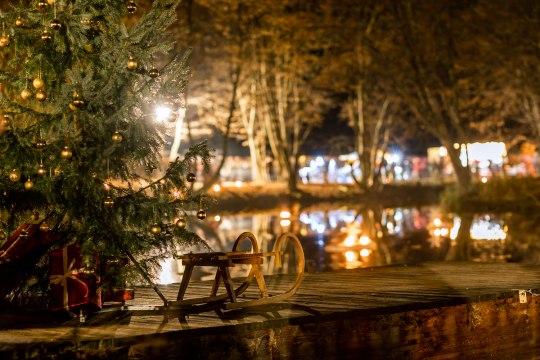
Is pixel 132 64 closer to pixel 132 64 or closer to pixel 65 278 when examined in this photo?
pixel 132 64

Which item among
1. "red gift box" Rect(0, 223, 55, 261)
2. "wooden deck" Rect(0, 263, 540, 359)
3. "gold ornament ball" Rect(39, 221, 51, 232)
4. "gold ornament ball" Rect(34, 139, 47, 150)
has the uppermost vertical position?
"gold ornament ball" Rect(34, 139, 47, 150)

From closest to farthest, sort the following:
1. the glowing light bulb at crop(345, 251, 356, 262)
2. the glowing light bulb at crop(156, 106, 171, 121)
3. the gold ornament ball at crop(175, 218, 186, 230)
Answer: the gold ornament ball at crop(175, 218, 186, 230), the glowing light bulb at crop(156, 106, 171, 121), the glowing light bulb at crop(345, 251, 356, 262)

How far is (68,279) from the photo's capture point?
795 centimetres

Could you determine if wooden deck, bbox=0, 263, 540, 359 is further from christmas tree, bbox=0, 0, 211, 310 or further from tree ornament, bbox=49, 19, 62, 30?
tree ornament, bbox=49, 19, 62, 30

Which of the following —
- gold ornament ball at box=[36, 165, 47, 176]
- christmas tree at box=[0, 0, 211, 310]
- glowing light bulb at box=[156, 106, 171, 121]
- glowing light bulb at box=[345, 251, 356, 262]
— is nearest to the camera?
gold ornament ball at box=[36, 165, 47, 176]

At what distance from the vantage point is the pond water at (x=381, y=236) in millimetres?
20094

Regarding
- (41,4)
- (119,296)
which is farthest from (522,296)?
(41,4)

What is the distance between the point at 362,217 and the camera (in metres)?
36.8

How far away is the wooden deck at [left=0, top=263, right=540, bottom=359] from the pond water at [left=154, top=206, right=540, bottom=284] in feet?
24.7

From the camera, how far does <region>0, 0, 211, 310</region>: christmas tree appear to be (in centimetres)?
831

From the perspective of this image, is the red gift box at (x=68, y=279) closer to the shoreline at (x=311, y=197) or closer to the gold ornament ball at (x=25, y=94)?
the gold ornament ball at (x=25, y=94)

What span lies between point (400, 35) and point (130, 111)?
3271 cm

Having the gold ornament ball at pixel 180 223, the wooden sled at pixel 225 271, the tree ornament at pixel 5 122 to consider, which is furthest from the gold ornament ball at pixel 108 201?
the tree ornament at pixel 5 122

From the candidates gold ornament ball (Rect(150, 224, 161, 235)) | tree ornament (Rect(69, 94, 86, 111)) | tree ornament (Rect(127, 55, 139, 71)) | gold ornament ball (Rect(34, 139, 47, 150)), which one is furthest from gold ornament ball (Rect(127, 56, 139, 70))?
gold ornament ball (Rect(150, 224, 161, 235))
